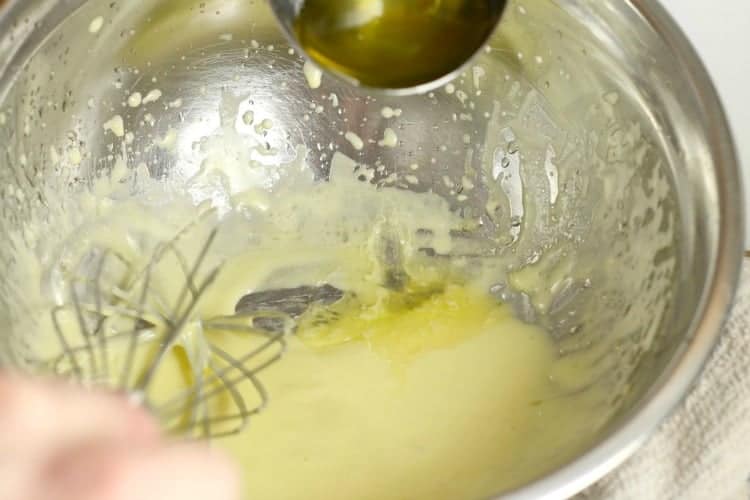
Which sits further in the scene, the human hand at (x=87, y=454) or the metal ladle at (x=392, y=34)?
the metal ladle at (x=392, y=34)

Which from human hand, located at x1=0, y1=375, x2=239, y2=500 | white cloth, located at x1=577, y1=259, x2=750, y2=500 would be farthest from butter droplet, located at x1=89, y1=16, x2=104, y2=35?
white cloth, located at x1=577, y1=259, x2=750, y2=500

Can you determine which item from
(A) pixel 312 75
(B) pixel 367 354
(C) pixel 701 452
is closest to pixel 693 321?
(C) pixel 701 452

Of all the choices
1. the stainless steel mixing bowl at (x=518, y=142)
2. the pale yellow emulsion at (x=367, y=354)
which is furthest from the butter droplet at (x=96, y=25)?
the pale yellow emulsion at (x=367, y=354)

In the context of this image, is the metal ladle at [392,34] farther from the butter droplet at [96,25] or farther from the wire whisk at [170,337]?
the wire whisk at [170,337]

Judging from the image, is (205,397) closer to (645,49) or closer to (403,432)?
(403,432)

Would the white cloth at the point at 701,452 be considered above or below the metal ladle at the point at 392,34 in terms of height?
below

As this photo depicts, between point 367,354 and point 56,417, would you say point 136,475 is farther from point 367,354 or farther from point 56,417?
point 367,354

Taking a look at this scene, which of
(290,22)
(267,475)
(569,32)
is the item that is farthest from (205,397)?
(569,32)
